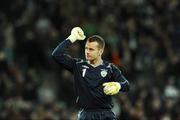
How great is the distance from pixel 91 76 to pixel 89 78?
0.14 ft

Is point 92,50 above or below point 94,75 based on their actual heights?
above

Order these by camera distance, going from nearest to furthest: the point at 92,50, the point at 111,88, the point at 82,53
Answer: the point at 111,88
the point at 92,50
the point at 82,53

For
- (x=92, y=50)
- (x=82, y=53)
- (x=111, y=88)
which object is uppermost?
(x=82, y=53)

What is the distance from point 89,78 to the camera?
10570mm

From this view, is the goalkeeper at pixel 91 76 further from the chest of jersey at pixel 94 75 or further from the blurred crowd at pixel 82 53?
the blurred crowd at pixel 82 53

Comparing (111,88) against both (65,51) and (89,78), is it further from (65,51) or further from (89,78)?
(65,51)

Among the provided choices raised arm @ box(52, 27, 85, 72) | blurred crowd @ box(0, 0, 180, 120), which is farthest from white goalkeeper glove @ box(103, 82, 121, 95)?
blurred crowd @ box(0, 0, 180, 120)

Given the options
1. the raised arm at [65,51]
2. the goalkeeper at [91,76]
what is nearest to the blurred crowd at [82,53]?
the goalkeeper at [91,76]

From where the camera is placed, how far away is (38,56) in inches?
721

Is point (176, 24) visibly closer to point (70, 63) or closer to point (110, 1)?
point (110, 1)

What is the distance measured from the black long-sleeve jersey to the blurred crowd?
6299 millimetres

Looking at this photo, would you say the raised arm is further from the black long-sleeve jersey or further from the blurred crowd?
the blurred crowd

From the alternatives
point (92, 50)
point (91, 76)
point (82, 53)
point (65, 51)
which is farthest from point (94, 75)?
point (82, 53)

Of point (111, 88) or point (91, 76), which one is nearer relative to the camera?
point (111, 88)
